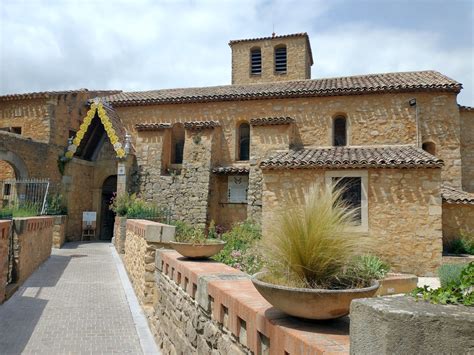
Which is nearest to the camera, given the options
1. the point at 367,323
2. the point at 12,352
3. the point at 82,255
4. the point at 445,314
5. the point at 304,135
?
the point at 445,314

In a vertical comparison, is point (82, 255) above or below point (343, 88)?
below

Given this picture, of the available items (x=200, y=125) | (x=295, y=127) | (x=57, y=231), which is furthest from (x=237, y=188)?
(x=57, y=231)

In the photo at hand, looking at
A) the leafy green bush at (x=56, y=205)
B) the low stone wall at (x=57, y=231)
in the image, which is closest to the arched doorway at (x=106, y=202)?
the leafy green bush at (x=56, y=205)

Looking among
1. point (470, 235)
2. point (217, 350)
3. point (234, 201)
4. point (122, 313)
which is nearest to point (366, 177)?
point (470, 235)

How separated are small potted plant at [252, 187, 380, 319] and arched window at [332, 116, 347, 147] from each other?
14.7 m

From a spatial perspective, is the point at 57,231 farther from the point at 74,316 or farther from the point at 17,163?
the point at 74,316

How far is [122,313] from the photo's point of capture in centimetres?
793

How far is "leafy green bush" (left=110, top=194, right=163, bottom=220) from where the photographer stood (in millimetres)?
13975

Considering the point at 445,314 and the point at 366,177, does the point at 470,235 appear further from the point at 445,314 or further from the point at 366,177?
the point at 445,314

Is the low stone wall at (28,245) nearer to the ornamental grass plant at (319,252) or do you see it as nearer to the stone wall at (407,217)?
the stone wall at (407,217)

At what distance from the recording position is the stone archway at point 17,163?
1627cm

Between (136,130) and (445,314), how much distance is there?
739 inches

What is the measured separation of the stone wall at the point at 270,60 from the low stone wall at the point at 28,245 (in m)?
15.1

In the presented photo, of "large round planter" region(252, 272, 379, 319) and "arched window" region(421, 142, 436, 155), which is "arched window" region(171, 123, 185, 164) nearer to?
"arched window" region(421, 142, 436, 155)
